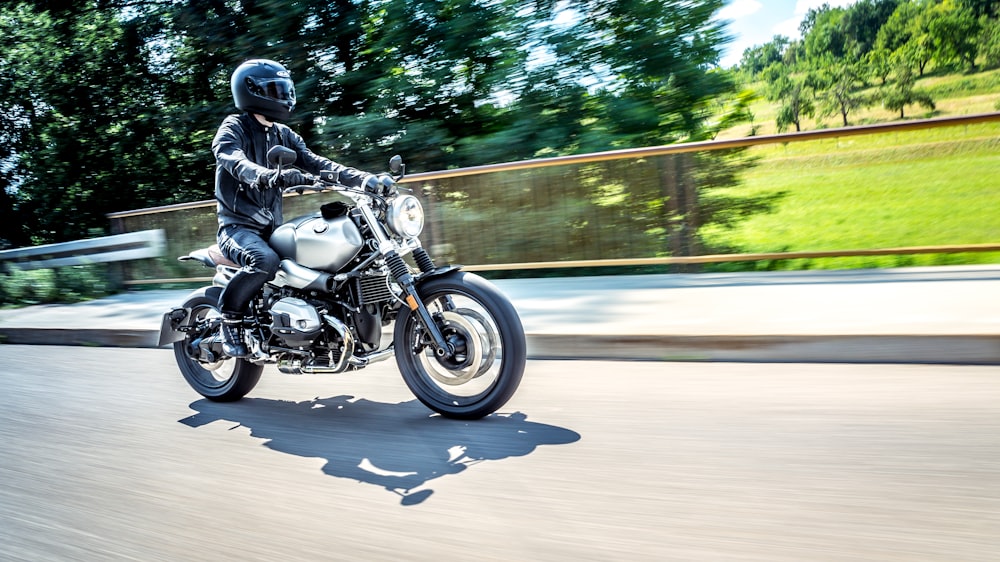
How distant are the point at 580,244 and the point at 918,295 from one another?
3.12 meters

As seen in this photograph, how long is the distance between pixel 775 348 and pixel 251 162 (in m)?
3.25

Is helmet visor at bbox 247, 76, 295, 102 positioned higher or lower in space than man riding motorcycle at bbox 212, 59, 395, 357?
higher

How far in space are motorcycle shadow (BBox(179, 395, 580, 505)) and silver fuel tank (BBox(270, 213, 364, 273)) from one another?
2.76 ft

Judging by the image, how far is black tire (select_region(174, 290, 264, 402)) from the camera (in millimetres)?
5270

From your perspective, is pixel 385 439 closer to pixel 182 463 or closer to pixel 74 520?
pixel 182 463

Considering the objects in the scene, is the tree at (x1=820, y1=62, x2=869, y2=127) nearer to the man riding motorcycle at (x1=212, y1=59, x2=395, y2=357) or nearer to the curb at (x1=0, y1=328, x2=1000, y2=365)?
the curb at (x1=0, y1=328, x2=1000, y2=365)

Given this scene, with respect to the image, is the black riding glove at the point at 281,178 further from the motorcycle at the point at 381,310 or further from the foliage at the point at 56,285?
the foliage at the point at 56,285

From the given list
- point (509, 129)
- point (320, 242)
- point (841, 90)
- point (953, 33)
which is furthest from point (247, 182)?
point (953, 33)

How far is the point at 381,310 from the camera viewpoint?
182 inches

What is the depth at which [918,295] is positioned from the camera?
6.06 meters

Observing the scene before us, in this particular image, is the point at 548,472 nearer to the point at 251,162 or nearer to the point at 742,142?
the point at 251,162

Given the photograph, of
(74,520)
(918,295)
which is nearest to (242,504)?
(74,520)

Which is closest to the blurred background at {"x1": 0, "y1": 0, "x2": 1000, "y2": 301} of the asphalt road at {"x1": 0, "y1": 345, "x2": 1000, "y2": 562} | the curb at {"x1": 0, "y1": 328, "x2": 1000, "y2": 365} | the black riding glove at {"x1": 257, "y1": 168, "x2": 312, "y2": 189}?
the curb at {"x1": 0, "y1": 328, "x2": 1000, "y2": 365}

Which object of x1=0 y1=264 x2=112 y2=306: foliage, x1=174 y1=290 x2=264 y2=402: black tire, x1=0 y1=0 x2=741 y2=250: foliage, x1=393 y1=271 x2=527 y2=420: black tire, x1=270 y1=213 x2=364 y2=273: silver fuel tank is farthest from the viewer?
x1=0 y1=0 x2=741 y2=250: foliage
